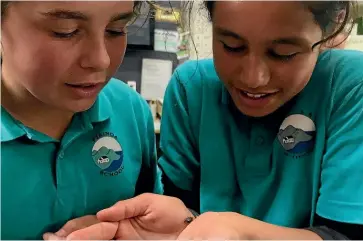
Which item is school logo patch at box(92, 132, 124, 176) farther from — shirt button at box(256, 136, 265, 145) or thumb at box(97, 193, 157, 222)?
shirt button at box(256, 136, 265, 145)

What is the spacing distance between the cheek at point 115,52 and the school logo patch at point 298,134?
0.22 meters

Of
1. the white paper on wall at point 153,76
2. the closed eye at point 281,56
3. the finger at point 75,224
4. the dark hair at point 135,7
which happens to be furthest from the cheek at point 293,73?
the white paper on wall at point 153,76

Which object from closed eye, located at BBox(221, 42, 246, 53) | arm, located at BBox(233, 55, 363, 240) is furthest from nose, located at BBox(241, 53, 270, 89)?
arm, located at BBox(233, 55, 363, 240)

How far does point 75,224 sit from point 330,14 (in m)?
0.36

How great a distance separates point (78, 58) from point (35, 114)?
0.12 metres

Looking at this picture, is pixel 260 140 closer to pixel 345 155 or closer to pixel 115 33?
pixel 345 155

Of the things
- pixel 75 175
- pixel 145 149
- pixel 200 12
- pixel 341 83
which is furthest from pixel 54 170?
pixel 341 83

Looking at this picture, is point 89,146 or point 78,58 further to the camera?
point 89,146

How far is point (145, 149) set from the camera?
0.57 metres

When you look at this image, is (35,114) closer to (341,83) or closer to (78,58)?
(78,58)

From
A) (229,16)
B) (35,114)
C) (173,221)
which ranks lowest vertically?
(173,221)

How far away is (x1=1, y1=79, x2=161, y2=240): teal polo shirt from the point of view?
45cm

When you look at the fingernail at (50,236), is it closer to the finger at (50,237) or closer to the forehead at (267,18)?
the finger at (50,237)

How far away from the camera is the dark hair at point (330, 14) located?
0.42 meters
